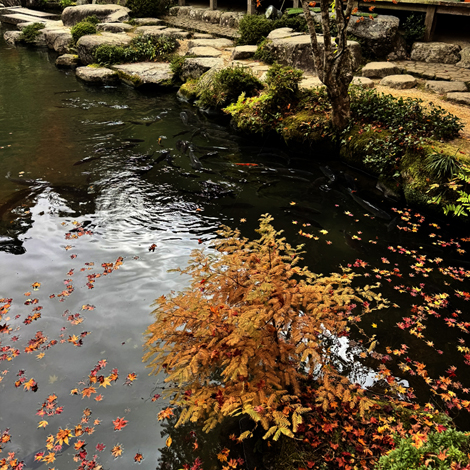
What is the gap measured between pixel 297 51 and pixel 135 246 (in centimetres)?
847

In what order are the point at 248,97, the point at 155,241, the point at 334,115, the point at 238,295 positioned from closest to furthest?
the point at 238,295
the point at 155,241
the point at 334,115
the point at 248,97

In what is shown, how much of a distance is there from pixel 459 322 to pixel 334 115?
4.95m

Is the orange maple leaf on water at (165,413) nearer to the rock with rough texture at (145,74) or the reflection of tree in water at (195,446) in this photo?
the reflection of tree in water at (195,446)

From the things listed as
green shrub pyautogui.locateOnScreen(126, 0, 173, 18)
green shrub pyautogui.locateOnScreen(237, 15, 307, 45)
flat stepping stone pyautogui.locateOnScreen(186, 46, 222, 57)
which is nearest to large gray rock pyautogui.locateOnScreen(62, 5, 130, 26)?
green shrub pyautogui.locateOnScreen(126, 0, 173, 18)

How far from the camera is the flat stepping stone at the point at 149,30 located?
1528 centimetres

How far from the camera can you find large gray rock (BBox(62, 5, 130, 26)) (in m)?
17.9

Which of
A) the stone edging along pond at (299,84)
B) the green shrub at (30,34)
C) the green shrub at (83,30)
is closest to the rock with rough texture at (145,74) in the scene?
the stone edging along pond at (299,84)

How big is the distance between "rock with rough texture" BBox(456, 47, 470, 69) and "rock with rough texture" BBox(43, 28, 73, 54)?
51.1 feet

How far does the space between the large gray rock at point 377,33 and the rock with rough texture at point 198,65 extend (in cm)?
444

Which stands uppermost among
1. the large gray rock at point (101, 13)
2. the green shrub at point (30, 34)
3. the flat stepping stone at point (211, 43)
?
the large gray rock at point (101, 13)

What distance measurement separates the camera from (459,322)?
4613 mm

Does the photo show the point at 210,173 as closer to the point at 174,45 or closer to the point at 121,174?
the point at 121,174

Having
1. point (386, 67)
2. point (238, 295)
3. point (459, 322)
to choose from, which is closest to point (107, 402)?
point (238, 295)

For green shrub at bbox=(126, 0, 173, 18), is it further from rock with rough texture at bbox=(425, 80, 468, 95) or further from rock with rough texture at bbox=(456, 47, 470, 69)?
rock with rough texture at bbox=(425, 80, 468, 95)
